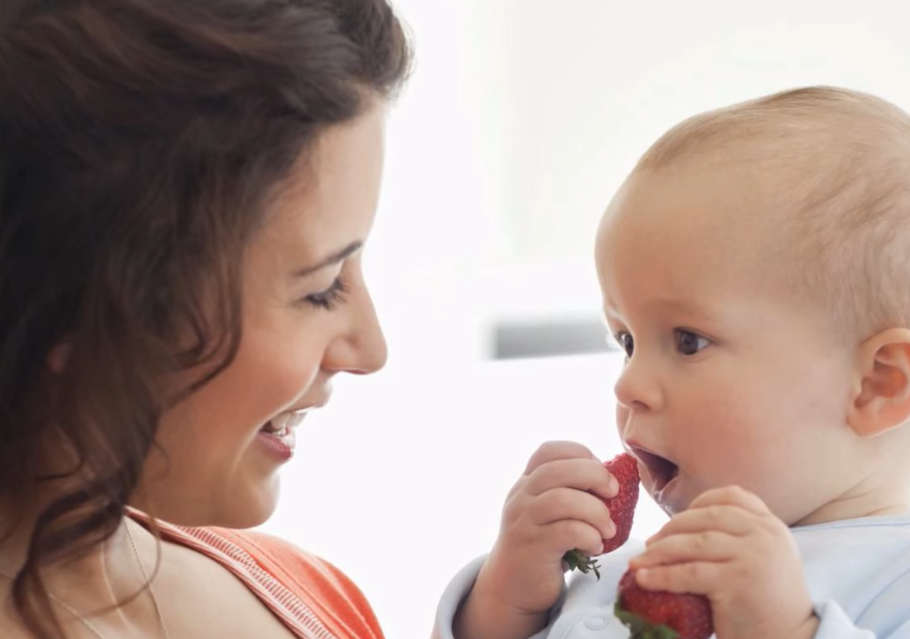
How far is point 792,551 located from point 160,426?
58 cm

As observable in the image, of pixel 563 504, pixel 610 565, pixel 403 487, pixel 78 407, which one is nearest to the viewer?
pixel 78 407

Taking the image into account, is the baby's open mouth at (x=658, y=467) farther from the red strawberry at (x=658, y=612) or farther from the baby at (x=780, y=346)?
the red strawberry at (x=658, y=612)

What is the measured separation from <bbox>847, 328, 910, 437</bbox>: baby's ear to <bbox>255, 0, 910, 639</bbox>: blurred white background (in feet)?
4.62

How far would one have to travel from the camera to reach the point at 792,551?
3.82 feet

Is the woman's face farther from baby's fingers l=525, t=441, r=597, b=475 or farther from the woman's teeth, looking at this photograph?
baby's fingers l=525, t=441, r=597, b=475

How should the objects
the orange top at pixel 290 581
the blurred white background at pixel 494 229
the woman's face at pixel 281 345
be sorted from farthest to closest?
the blurred white background at pixel 494 229
the orange top at pixel 290 581
the woman's face at pixel 281 345

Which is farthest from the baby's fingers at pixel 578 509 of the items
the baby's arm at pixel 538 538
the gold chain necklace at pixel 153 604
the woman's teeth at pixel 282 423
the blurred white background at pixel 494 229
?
the blurred white background at pixel 494 229

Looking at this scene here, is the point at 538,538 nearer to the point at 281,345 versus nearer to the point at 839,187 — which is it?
the point at 281,345

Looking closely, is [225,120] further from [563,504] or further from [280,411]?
[563,504]

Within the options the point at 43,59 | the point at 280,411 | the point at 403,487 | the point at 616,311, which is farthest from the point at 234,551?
the point at 403,487

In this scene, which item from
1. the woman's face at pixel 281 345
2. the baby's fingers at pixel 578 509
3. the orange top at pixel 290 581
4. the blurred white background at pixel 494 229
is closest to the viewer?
the woman's face at pixel 281 345

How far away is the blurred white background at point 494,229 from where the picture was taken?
2865 mm

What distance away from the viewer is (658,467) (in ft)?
4.61

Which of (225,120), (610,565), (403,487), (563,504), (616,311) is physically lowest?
(403,487)
